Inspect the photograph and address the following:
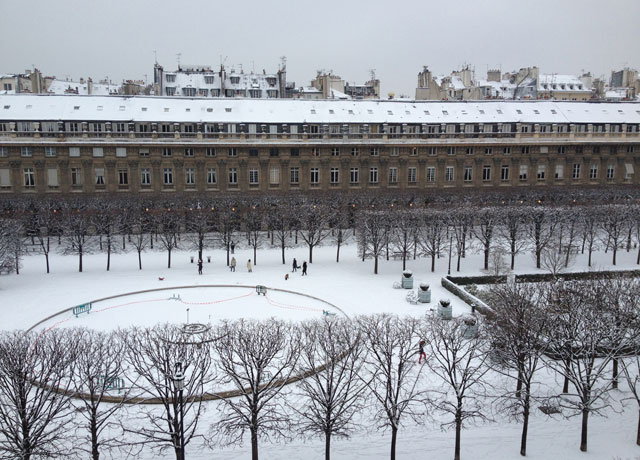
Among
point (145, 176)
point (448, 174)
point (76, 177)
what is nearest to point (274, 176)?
point (145, 176)

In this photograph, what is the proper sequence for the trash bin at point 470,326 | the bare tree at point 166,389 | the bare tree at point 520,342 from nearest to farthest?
the bare tree at point 166,389 < the bare tree at point 520,342 < the trash bin at point 470,326

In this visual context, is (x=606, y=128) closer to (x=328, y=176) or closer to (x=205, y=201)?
(x=328, y=176)

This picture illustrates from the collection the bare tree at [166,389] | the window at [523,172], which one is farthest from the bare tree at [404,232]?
the window at [523,172]

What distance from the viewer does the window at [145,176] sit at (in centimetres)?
6214

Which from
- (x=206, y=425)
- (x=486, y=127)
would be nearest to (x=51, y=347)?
(x=206, y=425)

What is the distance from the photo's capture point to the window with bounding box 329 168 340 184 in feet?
216

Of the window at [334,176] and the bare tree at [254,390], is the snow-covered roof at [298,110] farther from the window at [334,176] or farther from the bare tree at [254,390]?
the bare tree at [254,390]

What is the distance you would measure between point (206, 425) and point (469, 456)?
9.69 m

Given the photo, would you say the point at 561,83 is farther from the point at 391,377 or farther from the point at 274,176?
the point at 391,377

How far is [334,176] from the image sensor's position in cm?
6606

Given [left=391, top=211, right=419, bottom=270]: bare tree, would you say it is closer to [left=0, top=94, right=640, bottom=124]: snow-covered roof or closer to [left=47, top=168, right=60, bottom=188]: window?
[left=0, top=94, right=640, bottom=124]: snow-covered roof

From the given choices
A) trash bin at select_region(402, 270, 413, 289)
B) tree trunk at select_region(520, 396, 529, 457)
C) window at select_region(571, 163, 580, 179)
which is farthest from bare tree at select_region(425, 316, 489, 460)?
window at select_region(571, 163, 580, 179)

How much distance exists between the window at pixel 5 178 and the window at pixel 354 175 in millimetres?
36090

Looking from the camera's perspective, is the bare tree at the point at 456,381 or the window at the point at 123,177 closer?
the bare tree at the point at 456,381
